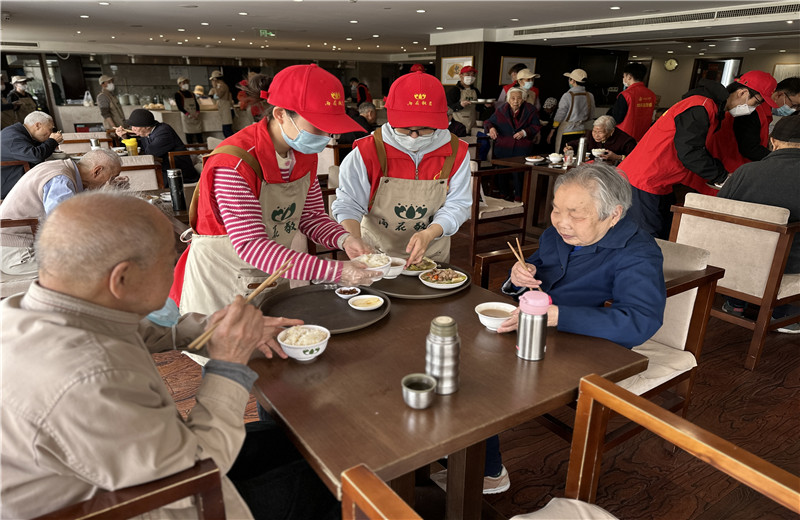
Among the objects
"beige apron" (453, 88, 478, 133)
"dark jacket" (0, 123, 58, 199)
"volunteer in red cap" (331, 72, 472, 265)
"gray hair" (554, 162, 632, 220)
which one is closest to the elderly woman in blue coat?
"gray hair" (554, 162, 632, 220)

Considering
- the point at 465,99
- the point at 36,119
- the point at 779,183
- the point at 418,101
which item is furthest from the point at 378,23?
the point at 418,101

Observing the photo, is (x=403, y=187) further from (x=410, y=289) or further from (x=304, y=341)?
(x=304, y=341)

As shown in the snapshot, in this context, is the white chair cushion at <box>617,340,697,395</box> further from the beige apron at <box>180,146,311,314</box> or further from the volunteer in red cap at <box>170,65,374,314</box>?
the beige apron at <box>180,146,311,314</box>

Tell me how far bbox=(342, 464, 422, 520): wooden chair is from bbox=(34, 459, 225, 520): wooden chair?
0.25 metres

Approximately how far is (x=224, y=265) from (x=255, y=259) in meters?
0.21

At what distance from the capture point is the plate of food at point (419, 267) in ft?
6.55

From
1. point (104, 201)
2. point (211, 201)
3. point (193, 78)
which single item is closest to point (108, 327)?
point (104, 201)

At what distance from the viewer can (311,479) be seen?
134 centimetres

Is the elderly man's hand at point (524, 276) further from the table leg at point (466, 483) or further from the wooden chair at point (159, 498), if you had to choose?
the wooden chair at point (159, 498)

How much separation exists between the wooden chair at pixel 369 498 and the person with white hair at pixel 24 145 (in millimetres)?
4933

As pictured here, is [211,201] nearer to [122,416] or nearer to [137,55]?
[122,416]

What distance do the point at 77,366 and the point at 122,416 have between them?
112mm

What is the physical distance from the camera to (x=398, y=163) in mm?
2299

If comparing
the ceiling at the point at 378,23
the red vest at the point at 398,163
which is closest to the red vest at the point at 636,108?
the ceiling at the point at 378,23
